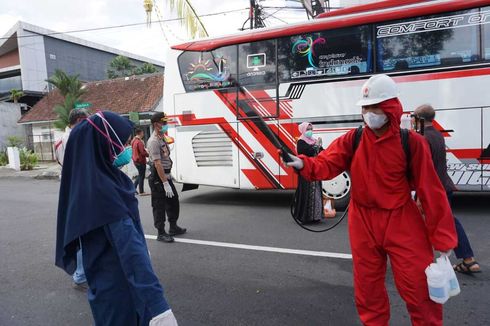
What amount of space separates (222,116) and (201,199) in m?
2.15

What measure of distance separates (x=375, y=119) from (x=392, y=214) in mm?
594

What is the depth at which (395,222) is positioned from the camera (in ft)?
7.79

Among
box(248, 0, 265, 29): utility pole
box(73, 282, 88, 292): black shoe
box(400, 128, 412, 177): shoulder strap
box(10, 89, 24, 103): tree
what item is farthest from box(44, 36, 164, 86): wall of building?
box(400, 128, 412, 177): shoulder strap

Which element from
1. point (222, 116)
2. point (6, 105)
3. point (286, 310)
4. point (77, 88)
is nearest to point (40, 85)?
point (6, 105)

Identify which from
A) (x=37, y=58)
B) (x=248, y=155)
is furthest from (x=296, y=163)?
(x=37, y=58)

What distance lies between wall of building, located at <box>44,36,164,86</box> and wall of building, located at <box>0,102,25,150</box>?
7571 millimetres

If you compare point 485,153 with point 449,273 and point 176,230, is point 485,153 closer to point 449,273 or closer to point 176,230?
point 449,273

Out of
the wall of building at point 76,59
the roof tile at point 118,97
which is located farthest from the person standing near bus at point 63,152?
the wall of building at point 76,59

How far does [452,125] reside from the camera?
20.8 ft

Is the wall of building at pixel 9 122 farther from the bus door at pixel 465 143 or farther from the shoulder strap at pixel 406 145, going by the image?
the shoulder strap at pixel 406 145

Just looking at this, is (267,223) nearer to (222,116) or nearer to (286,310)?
(222,116)

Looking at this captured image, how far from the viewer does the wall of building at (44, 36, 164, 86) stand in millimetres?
33781

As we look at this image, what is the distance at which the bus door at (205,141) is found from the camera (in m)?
7.84

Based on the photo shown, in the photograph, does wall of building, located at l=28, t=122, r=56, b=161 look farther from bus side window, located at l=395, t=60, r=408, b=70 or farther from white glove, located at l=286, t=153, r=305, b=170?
white glove, located at l=286, t=153, r=305, b=170
